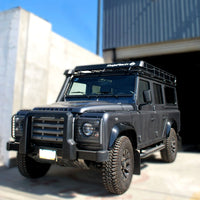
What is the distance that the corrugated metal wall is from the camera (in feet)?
25.3

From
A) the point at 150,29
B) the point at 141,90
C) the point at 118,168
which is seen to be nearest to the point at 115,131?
the point at 118,168

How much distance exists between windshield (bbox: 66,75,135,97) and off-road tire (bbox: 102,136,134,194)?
0.98 m

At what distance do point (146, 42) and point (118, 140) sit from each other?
6179 millimetres

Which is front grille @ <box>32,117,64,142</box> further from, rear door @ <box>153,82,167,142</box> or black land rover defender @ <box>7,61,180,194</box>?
rear door @ <box>153,82,167,142</box>

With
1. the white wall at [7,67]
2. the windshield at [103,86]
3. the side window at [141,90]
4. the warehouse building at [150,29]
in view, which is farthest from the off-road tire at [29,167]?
the warehouse building at [150,29]

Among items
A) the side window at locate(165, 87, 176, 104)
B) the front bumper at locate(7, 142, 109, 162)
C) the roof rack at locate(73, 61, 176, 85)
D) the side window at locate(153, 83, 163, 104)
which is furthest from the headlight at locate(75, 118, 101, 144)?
the side window at locate(165, 87, 176, 104)

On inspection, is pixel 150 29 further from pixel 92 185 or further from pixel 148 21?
pixel 92 185

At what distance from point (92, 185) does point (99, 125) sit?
1.56m

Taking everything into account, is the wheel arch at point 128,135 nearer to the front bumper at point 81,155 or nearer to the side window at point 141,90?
the front bumper at point 81,155

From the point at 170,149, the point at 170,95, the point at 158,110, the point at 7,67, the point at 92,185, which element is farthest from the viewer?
the point at 170,95

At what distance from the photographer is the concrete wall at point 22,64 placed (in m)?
5.12

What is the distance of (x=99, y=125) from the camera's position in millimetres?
2828

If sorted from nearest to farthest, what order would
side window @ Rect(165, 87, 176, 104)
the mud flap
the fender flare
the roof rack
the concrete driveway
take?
the fender flare < the concrete driveway < the mud flap < the roof rack < side window @ Rect(165, 87, 176, 104)

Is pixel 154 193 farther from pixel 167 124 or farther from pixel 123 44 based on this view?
pixel 123 44
